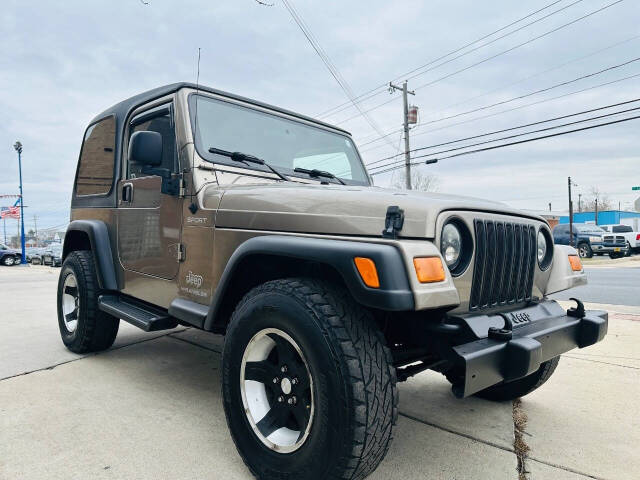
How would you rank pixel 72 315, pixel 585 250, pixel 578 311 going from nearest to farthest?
pixel 578 311 < pixel 72 315 < pixel 585 250

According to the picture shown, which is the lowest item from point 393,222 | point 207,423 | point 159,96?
point 207,423

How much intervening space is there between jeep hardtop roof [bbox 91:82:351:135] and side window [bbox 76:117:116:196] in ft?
0.30

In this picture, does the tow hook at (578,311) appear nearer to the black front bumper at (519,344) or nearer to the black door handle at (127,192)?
the black front bumper at (519,344)

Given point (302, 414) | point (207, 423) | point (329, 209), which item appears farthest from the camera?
point (207, 423)

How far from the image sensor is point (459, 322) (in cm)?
187

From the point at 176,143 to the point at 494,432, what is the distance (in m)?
2.58

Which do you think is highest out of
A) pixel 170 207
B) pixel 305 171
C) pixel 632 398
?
pixel 305 171

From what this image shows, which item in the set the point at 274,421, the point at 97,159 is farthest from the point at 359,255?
the point at 97,159

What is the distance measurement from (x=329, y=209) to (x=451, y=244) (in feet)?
1.82

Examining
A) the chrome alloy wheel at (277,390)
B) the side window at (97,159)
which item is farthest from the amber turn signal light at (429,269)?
the side window at (97,159)

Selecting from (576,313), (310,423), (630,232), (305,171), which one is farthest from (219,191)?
(630,232)

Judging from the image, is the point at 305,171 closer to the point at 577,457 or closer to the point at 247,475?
the point at 247,475

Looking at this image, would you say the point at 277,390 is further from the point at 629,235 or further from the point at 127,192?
the point at 629,235

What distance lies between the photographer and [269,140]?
10.4 ft
